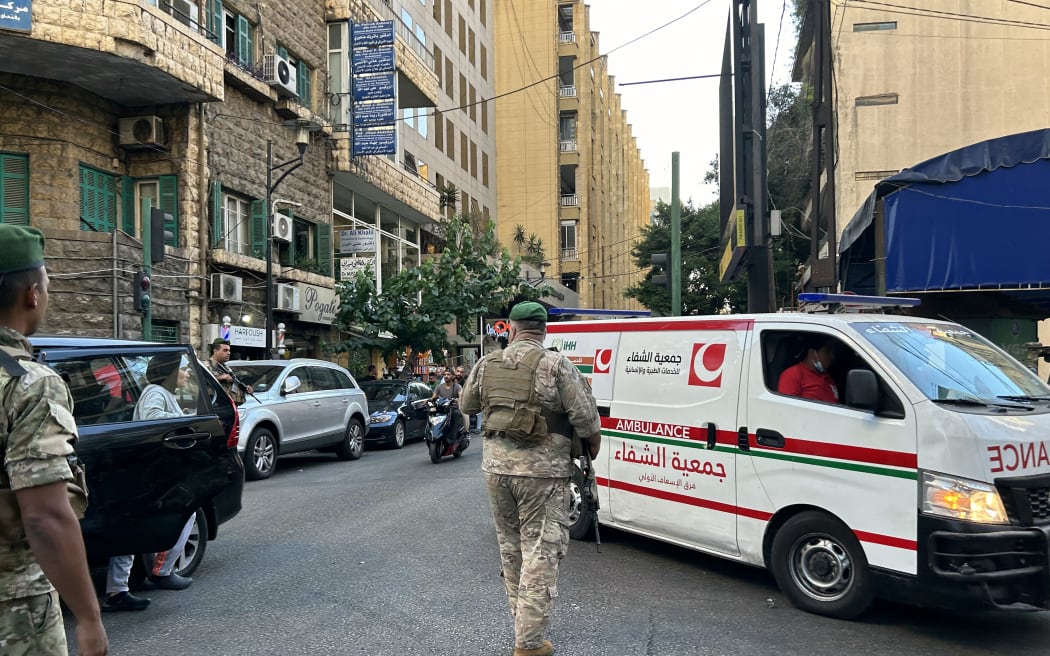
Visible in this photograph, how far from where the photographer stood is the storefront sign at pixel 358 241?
24.9 metres

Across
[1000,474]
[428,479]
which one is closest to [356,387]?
[428,479]

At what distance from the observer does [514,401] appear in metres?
4.58

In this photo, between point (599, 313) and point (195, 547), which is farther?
point (599, 313)

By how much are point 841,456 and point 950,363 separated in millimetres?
992

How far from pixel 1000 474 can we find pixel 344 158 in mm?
22919

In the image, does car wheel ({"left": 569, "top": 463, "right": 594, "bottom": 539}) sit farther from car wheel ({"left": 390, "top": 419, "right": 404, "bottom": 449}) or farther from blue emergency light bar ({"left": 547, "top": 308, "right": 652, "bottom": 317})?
car wheel ({"left": 390, "top": 419, "right": 404, "bottom": 449})

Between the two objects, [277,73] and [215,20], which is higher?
[215,20]

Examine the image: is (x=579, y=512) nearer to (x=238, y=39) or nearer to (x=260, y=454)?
(x=260, y=454)

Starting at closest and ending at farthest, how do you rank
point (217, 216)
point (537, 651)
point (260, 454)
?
point (537, 651) → point (260, 454) → point (217, 216)

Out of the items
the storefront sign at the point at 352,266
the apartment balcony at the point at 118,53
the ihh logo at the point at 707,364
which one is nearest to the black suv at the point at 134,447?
the ihh logo at the point at 707,364

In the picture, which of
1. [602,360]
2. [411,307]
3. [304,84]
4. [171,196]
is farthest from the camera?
[304,84]

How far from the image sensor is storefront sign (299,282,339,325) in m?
22.9

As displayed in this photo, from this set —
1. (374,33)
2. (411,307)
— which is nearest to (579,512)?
(411,307)

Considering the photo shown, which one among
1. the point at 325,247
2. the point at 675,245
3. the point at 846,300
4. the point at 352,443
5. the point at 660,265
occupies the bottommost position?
the point at 352,443
